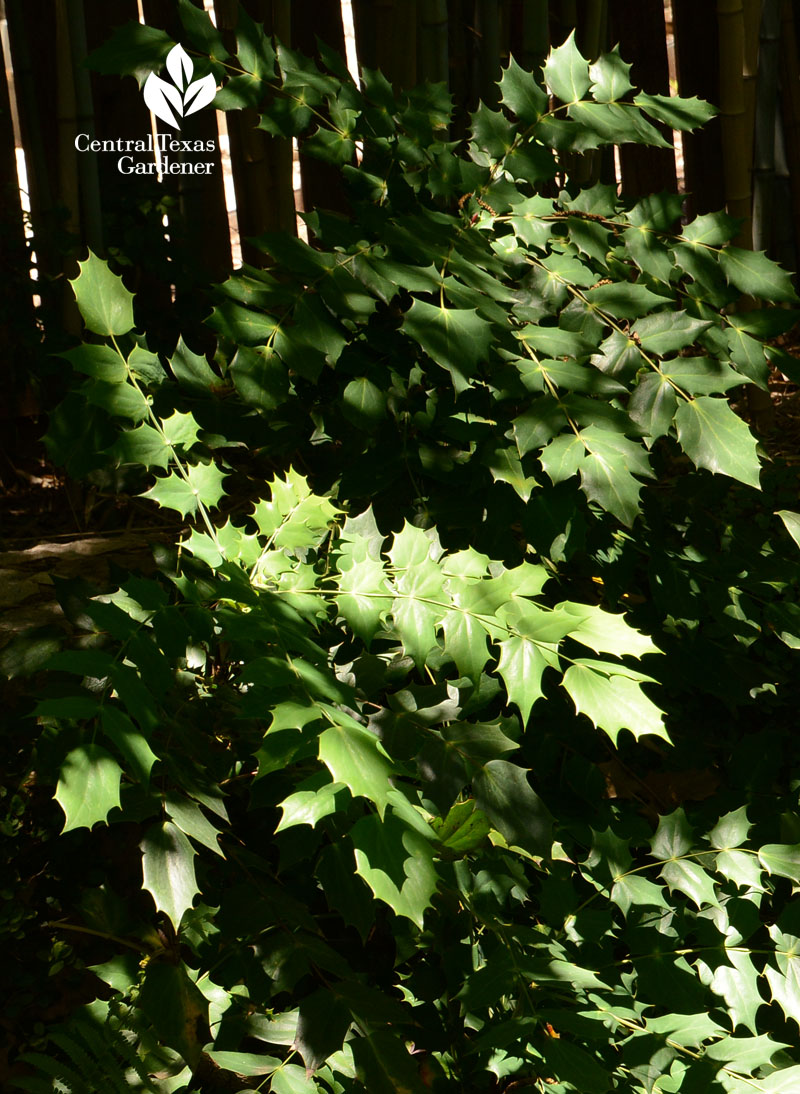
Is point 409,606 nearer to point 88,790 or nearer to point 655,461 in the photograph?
point 88,790

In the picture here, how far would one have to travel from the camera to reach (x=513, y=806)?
1.11 meters

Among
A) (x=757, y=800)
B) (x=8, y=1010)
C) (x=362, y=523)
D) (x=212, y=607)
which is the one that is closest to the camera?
(x=212, y=607)

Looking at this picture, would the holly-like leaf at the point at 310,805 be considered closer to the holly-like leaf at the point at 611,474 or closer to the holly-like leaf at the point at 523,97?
the holly-like leaf at the point at 611,474

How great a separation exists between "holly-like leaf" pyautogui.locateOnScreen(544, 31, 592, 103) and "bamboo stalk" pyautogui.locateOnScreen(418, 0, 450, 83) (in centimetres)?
118

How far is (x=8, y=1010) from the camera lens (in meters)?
1.84

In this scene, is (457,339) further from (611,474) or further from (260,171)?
(260,171)

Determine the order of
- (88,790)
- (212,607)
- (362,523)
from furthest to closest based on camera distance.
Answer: (362,523), (212,607), (88,790)

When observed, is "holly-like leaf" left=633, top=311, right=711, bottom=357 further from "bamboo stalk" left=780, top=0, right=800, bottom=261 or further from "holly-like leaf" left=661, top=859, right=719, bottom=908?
"bamboo stalk" left=780, top=0, right=800, bottom=261

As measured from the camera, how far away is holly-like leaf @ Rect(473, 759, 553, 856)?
109 cm

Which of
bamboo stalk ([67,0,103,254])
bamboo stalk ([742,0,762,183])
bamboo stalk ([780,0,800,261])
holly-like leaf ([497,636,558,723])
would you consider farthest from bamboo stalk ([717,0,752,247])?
holly-like leaf ([497,636,558,723])

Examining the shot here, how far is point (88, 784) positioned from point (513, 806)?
0.44 m

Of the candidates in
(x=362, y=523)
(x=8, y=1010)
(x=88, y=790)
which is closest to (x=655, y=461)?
(x=362, y=523)

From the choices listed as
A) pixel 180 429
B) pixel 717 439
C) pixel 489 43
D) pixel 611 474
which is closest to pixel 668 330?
pixel 717 439

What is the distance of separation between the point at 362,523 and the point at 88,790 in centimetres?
56
